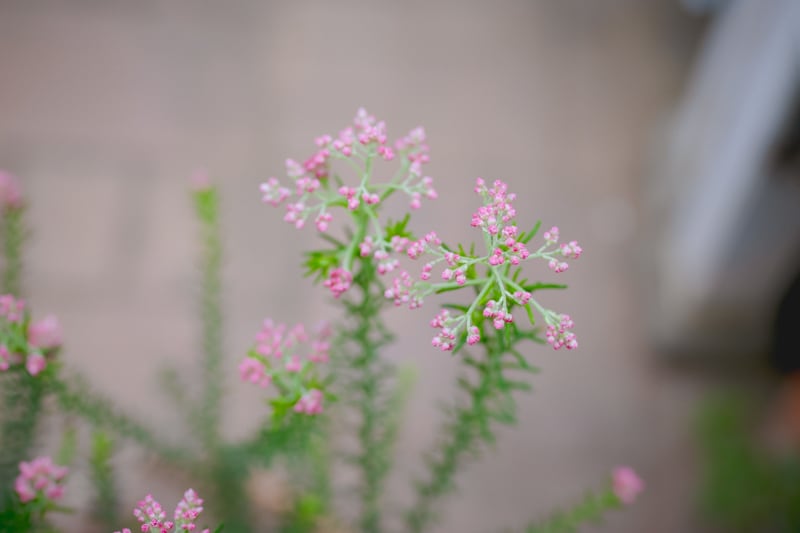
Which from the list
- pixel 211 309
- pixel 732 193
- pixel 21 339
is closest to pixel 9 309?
pixel 21 339

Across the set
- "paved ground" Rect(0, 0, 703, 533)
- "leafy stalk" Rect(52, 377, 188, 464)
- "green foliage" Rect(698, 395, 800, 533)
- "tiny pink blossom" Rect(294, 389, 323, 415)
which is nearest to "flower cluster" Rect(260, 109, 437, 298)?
"tiny pink blossom" Rect(294, 389, 323, 415)

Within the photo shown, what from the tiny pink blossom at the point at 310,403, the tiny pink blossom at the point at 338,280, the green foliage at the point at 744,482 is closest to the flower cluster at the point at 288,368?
the tiny pink blossom at the point at 310,403

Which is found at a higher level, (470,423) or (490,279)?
(490,279)

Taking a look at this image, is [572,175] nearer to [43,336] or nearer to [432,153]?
[432,153]

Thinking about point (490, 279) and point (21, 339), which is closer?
point (490, 279)

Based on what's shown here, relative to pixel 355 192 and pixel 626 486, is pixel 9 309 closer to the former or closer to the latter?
pixel 355 192

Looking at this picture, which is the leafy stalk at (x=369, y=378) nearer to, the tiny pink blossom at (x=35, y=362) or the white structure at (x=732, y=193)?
the tiny pink blossom at (x=35, y=362)

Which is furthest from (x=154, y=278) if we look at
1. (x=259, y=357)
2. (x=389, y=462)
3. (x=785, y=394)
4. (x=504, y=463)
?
(x=785, y=394)
